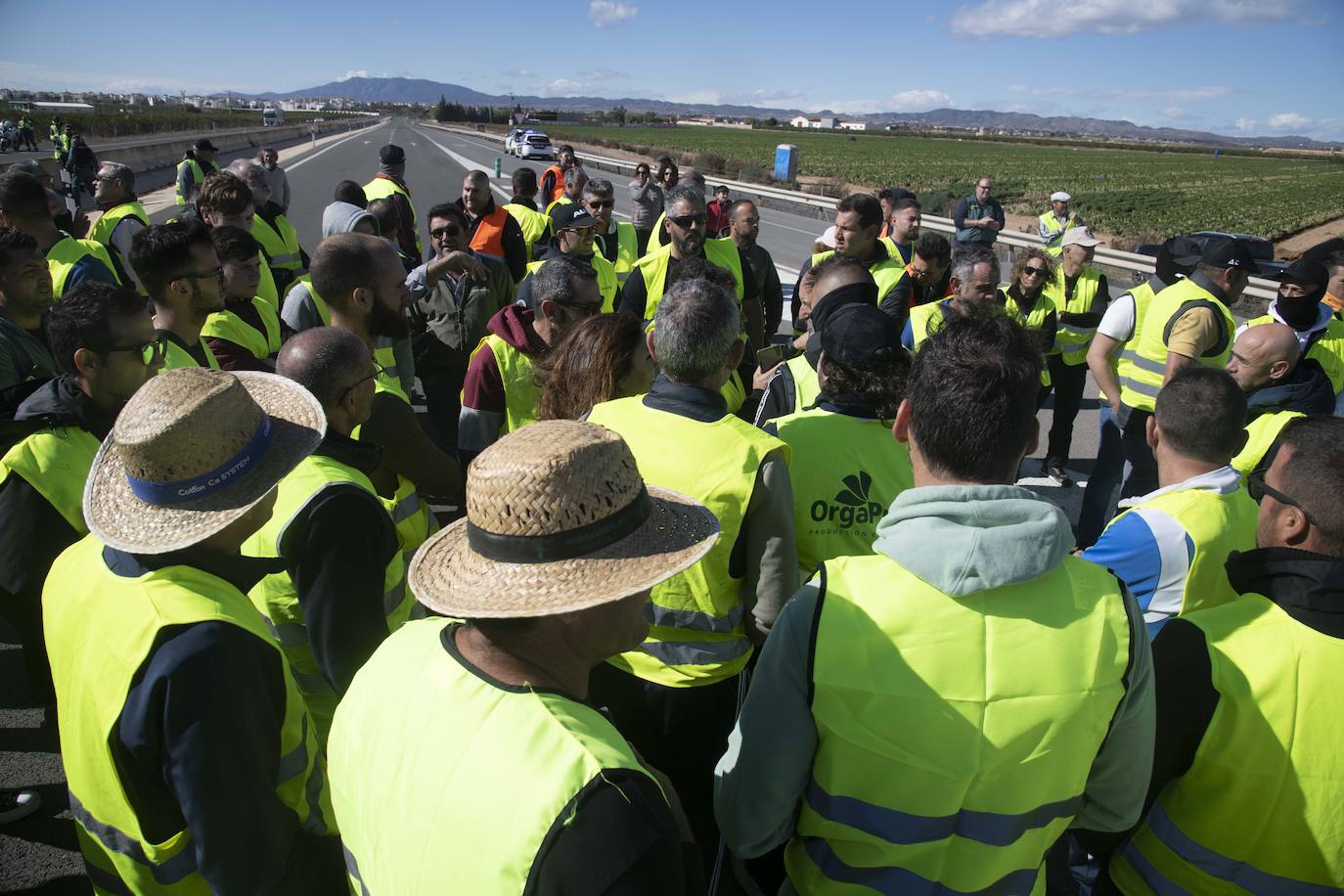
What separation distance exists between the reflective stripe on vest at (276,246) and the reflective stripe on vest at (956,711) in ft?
22.7

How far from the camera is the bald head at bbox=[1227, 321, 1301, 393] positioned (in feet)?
13.4

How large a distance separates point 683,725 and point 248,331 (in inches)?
140

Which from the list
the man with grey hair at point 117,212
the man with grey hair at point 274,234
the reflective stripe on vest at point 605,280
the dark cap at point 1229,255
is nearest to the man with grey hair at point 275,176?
the man with grey hair at point 274,234

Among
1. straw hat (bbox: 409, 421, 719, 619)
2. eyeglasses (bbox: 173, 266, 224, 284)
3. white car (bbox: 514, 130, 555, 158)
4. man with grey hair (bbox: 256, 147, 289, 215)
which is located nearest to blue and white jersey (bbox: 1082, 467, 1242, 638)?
straw hat (bbox: 409, 421, 719, 619)

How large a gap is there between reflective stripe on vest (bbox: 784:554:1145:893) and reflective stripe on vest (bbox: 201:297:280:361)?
159 inches

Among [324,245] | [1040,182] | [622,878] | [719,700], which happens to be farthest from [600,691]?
[1040,182]

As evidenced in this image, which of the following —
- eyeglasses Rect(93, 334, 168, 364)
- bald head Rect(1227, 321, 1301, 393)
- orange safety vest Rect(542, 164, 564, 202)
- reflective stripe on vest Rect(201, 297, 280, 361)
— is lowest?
reflective stripe on vest Rect(201, 297, 280, 361)

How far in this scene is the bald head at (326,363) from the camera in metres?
2.59

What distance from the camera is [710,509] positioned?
2.35m

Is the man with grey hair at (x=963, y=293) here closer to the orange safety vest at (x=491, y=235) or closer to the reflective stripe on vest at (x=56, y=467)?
the orange safety vest at (x=491, y=235)

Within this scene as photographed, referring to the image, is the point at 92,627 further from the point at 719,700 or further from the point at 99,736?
the point at 719,700

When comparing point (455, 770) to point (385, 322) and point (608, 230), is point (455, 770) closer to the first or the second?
point (385, 322)

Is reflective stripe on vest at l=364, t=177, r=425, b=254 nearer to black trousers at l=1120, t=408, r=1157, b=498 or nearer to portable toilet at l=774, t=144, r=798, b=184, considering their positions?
black trousers at l=1120, t=408, r=1157, b=498

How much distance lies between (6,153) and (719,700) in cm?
4409
